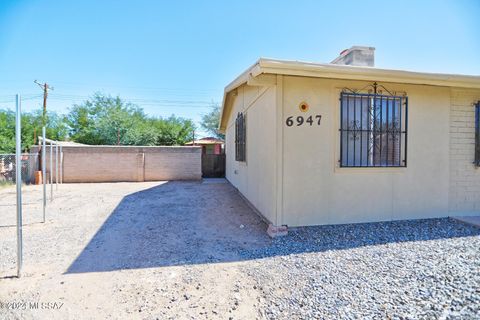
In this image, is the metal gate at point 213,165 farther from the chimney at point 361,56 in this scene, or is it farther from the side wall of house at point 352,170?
the side wall of house at point 352,170

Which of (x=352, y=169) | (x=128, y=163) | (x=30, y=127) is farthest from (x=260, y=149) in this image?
(x=30, y=127)

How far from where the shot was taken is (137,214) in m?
5.57

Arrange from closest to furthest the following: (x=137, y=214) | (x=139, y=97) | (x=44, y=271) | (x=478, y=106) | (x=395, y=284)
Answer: (x=395, y=284) < (x=44, y=271) < (x=478, y=106) < (x=137, y=214) < (x=139, y=97)

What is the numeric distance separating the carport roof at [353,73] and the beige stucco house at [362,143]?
0.02 meters

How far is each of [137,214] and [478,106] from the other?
7.43 m

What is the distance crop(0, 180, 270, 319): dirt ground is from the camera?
2.19 metres

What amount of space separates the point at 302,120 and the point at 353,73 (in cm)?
106

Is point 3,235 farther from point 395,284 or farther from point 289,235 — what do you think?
point 395,284

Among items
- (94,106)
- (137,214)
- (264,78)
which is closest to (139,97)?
(94,106)

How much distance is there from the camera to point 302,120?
412 cm

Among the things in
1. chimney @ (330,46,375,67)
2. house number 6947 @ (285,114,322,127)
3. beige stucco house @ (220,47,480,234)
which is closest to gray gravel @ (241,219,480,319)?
beige stucco house @ (220,47,480,234)

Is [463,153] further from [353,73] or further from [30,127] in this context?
[30,127]

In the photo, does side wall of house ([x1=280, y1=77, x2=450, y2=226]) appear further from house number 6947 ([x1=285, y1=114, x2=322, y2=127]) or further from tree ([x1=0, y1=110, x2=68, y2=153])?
tree ([x1=0, y1=110, x2=68, y2=153])

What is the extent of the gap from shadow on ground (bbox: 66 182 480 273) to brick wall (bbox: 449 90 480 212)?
2.43ft
